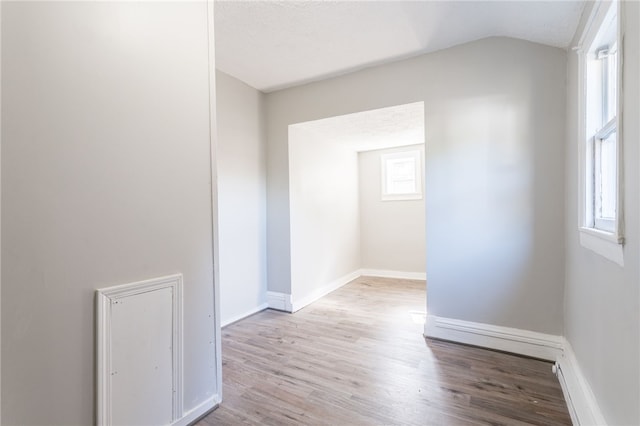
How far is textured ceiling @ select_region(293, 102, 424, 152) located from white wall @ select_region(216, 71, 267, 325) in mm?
587

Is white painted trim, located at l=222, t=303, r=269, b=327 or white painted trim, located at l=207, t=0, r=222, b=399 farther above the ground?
white painted trim, located at l=207, t=0, r=222, b=399

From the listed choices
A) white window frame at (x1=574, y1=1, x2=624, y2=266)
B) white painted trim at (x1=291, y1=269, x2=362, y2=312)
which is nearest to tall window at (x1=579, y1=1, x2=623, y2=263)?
white window frame at (x1=574, y1=1, x2=624, y2=266)

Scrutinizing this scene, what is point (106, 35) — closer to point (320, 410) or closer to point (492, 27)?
point (320, 410)

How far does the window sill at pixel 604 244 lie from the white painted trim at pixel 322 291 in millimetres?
2667

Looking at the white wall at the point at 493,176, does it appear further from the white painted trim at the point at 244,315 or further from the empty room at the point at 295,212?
the white painted trim at the point at 244,315

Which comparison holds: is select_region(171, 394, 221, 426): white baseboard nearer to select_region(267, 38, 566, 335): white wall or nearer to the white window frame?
select_region(267, 38, 566, 335): white wall

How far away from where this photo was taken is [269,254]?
11.6 feet

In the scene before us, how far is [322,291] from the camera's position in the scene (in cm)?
404

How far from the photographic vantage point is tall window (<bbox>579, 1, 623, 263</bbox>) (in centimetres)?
147

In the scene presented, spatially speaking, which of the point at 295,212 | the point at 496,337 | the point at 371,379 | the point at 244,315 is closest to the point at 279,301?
the point at 244,315

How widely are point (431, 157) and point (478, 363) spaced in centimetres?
166

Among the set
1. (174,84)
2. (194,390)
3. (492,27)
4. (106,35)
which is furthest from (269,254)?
(492,27)

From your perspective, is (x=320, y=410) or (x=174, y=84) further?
(x=320, y=410)

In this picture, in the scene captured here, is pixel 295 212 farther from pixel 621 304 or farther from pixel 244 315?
pixel 621 304
